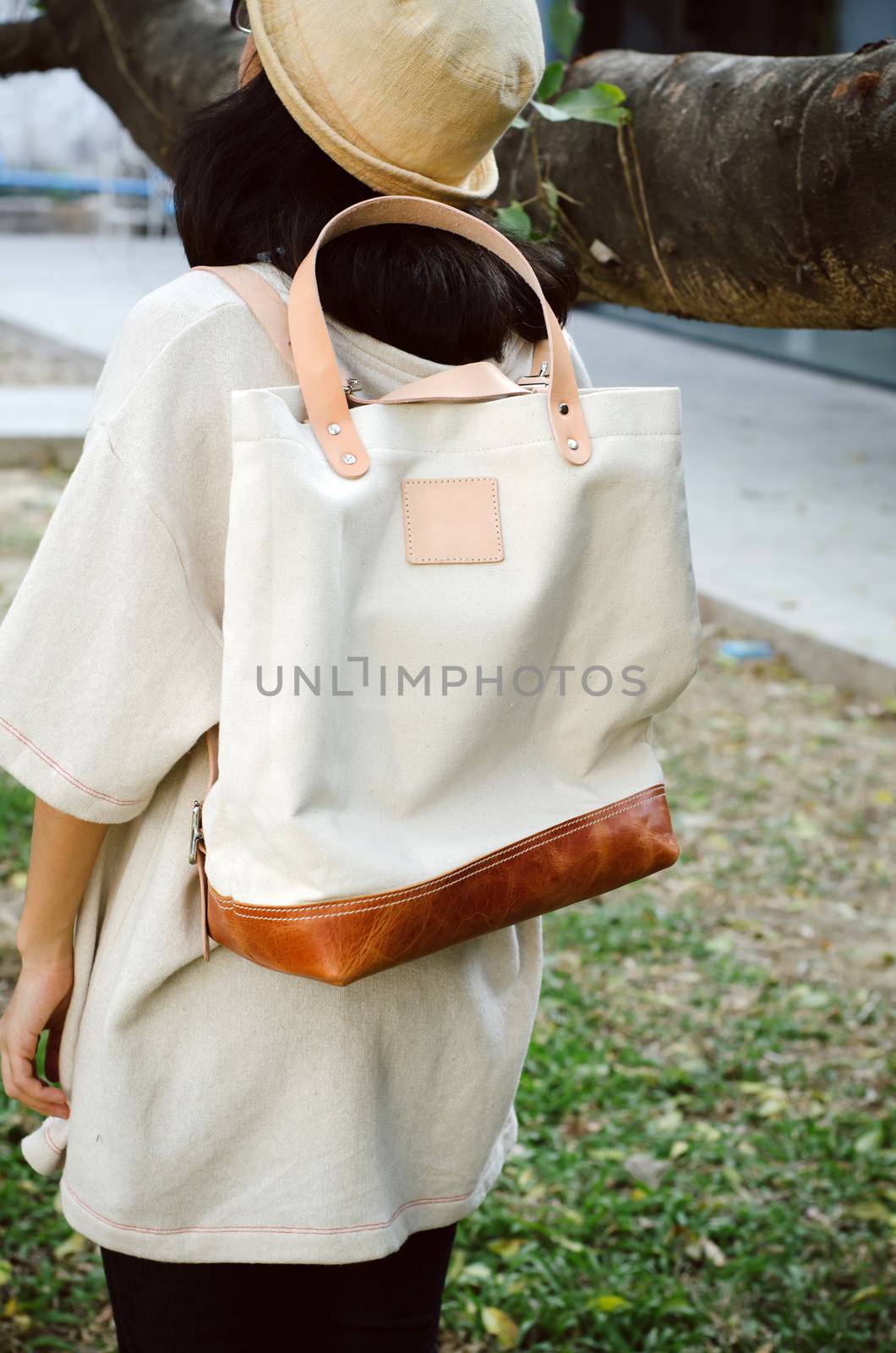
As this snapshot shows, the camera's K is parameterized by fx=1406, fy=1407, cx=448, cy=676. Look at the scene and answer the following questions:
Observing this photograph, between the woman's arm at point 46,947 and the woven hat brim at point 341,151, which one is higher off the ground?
the woven hat brim at point 341,151

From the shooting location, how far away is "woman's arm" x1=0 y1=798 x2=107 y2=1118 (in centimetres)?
126

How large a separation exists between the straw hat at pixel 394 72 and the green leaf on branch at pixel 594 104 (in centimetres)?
62

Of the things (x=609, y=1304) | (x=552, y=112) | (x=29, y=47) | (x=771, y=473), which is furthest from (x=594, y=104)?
(x=771, y=473)

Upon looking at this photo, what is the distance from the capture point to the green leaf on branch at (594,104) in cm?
179

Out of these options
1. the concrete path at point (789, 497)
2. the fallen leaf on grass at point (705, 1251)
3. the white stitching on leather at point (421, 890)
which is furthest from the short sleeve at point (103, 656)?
the concrete path at point (789, 497)

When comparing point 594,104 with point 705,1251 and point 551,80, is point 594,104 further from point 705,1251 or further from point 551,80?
point 705,1251

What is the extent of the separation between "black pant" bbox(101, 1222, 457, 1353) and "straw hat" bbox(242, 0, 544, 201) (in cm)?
102

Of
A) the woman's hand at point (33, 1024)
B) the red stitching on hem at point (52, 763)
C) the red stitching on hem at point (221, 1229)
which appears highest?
the red stitching on hem at point (52, 763)

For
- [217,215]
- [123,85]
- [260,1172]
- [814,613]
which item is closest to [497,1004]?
[260,1172]

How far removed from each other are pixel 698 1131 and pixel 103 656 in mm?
2155

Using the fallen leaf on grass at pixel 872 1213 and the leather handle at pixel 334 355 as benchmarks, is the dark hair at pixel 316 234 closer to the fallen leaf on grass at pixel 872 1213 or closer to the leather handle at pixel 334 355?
the leather handle at pixel 334 355

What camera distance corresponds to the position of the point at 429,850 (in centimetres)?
113

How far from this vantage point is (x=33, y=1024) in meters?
1.33

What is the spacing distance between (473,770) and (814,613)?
4.80 m
